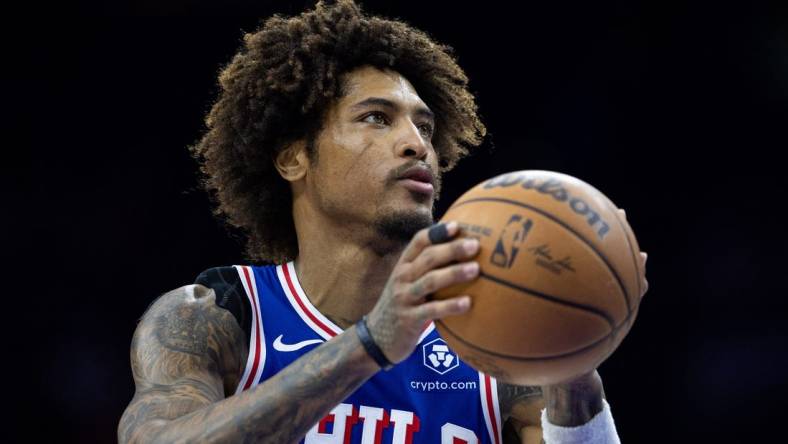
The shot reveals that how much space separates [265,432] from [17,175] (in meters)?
4.91

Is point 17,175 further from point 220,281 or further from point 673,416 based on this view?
point 673,416

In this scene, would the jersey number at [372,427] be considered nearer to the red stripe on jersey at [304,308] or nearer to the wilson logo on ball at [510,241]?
the red stripe on jersey at [304,308]

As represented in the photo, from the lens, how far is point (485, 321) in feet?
6.86

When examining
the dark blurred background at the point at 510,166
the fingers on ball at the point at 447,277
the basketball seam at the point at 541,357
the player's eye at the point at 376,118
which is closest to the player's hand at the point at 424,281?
the fingers on ball at the point at 447,277

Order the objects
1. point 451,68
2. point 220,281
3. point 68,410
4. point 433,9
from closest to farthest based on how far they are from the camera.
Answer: point 220,281 < point 451,68 < point 68,410 < point 433,9

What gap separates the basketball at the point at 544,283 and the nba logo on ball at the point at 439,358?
1.05 meters

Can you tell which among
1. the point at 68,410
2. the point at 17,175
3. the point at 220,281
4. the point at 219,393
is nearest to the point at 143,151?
the point at 17,175

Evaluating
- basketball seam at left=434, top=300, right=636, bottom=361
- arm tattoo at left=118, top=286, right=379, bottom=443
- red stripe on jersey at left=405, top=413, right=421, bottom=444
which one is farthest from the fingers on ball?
red stripe on jersey at left=405, top=413, right=421, bottom=444

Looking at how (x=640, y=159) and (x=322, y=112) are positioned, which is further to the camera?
(x=640, y=159)

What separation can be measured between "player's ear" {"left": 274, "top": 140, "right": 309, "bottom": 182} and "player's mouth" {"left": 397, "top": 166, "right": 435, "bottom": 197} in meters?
0.58

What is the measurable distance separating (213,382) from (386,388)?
2.18ft

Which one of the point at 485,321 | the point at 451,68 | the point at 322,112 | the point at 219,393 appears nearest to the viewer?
the point at 485,321

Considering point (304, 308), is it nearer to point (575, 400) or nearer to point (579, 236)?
point (575, 400)

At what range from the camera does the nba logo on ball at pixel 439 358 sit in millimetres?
3291
